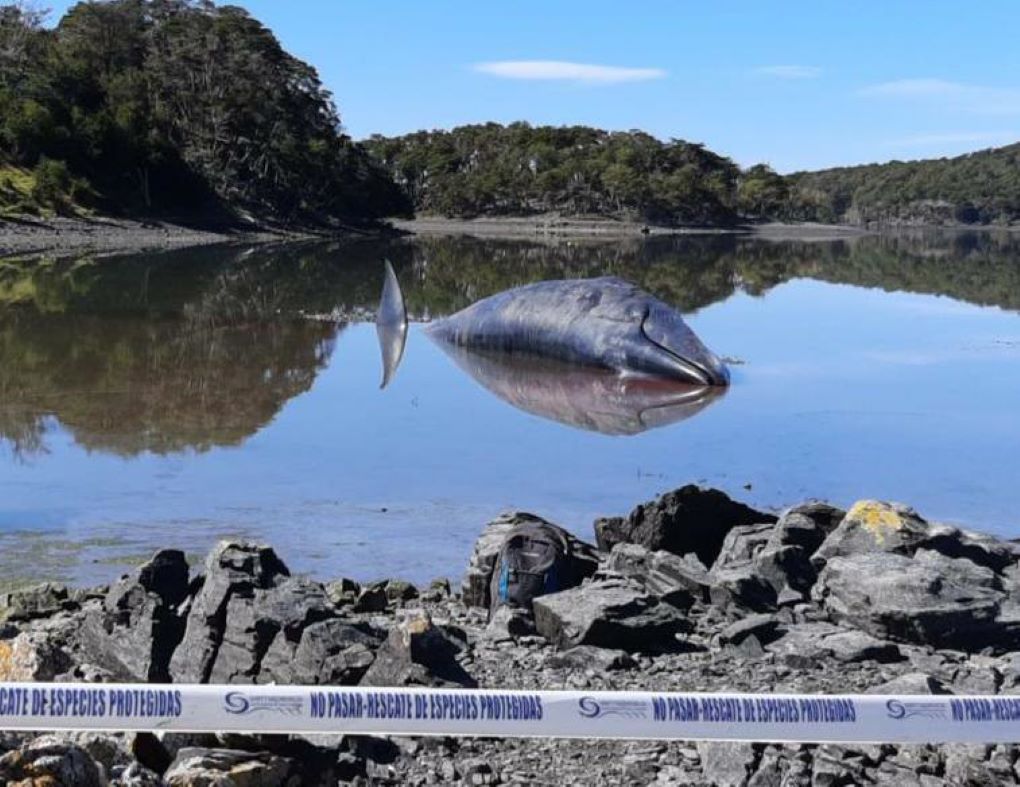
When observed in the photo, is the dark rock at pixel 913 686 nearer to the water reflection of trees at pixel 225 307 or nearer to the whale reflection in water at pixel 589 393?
the water reflection of trees at pixel 225 307

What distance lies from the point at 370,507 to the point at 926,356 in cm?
1625

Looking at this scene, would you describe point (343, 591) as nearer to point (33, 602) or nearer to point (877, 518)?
point (33, 602)

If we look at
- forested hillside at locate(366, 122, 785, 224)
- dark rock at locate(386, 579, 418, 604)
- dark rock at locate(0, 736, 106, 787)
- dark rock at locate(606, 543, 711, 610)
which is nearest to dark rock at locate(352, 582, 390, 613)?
dark rock at locate(386, 579, 418, 604)

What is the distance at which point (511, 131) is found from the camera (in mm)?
183375

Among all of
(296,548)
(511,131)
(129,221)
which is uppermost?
(511,131)

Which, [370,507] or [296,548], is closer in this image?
[296,548]

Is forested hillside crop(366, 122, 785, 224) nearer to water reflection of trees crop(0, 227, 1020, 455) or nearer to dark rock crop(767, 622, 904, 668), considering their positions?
water reflection of trees crop(0, 227, 1020, 455)

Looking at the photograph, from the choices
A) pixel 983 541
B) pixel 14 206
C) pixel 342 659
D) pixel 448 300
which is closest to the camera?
pixel 342 659

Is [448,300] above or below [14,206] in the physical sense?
below

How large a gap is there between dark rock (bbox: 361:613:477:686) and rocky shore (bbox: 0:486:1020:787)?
0.01 metres

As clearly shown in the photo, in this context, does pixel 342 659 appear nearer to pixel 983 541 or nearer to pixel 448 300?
pixel 983 541

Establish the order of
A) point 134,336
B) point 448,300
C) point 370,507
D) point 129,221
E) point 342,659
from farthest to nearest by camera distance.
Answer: point 129,221 < point 448,300 < point 134,336 < point 370,507 < point 342,659

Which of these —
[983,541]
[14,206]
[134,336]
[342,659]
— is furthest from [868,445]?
[14,206]

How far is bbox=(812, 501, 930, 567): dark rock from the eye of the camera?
9.21 meters
